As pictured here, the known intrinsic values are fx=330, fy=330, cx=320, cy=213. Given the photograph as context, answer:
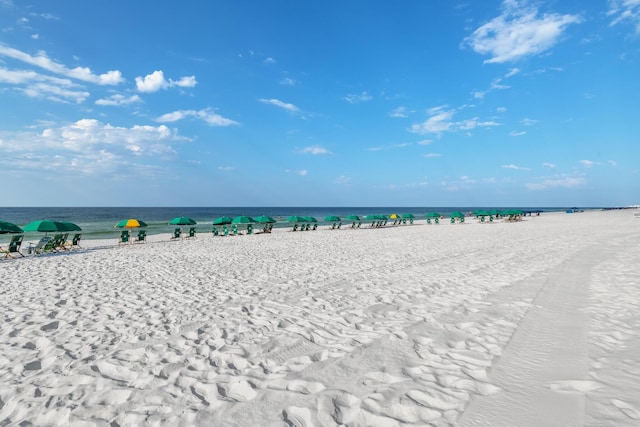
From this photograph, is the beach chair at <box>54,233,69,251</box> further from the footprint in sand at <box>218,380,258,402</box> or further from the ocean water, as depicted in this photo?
the footprint in sand at <box>218,380,258,402</box>

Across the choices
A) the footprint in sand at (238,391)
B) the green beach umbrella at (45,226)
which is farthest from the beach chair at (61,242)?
the footprint in sand at (238,391)

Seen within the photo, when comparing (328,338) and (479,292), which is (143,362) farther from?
(479,292)

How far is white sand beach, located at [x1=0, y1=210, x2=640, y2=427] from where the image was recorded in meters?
2.45

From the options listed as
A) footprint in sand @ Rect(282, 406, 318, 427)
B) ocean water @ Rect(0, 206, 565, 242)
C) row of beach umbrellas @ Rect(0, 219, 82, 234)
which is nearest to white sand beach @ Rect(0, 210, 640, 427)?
footprint in sand @ Rect(282, 406, 318, 427)

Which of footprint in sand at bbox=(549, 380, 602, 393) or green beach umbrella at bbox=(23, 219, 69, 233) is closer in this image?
footprint in sand at bbox=(549, 380, 602, 393)

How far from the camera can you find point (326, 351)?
3.51m

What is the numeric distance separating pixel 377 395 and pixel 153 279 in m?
6.53

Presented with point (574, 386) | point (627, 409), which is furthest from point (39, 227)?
point (627, 409)

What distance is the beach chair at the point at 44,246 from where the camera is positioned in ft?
43.4

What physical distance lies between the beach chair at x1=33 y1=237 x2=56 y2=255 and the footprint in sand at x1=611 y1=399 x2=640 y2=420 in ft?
56.6

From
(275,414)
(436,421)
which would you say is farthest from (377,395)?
(275,414)

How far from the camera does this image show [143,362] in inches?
131

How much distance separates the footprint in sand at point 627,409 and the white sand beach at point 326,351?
0.5 inches

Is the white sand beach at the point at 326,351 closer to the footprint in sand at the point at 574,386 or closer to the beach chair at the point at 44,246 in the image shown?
the footprint in sand at the point at 574,386
